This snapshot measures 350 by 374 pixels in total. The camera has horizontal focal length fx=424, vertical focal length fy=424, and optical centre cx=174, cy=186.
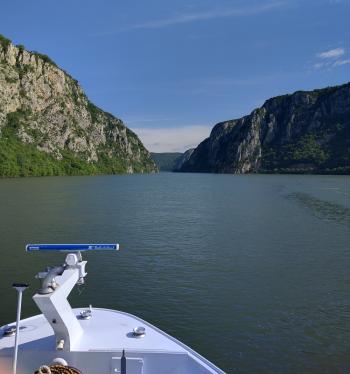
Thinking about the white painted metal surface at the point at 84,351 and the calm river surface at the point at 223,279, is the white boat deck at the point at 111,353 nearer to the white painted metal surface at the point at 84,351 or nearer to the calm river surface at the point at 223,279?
the white painted metal surface at the point at 84,351

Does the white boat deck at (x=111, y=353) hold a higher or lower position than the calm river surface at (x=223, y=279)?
higher

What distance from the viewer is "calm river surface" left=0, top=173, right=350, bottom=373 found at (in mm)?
18281

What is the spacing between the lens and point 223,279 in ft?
91.8

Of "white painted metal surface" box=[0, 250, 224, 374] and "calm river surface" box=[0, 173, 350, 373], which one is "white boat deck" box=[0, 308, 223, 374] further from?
"calm river surface" box=[0, 173, 350, 373]

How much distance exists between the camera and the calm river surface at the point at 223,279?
1828 cm

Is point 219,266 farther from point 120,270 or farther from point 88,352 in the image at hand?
point 88,352

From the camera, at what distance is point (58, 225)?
161 feet

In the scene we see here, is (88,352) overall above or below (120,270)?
above

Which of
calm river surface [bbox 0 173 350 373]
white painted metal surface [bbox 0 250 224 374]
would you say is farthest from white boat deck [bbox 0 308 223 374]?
calm river surface [bbox 0 173 350 373]

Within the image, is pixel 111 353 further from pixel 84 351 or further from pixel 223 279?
pixel 223 279

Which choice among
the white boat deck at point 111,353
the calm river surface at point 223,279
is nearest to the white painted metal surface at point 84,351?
the white boat deck at point 111,353

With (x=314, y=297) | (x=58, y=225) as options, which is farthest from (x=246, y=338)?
(x=58, y=225)

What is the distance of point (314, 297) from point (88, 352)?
1713cm

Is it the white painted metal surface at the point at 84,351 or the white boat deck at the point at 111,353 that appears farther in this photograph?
the white boat deck at the point at 111,353
